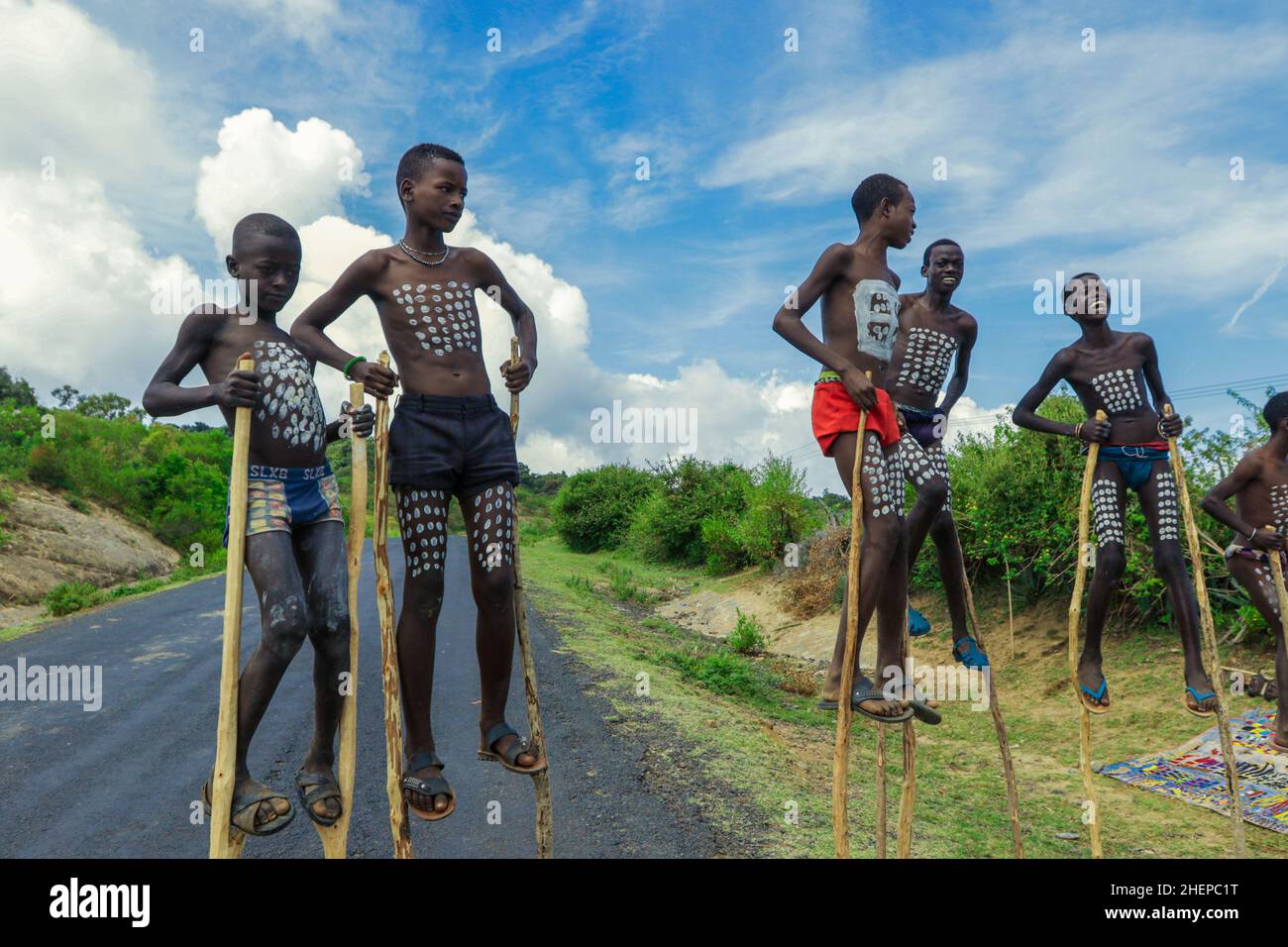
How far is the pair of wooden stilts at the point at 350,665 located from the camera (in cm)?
373

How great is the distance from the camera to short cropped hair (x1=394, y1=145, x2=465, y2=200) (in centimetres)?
439

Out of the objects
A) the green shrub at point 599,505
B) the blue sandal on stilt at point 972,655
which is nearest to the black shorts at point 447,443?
the blue sandal on stilt at point 972,655

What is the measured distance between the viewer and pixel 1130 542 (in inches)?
539

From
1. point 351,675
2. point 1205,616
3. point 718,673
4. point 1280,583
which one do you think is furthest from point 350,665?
point 718,673

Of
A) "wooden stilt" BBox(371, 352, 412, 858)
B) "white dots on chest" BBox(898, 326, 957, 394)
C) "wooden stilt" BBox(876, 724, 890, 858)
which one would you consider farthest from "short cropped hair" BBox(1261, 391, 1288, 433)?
"wooden stilt" BBox(371, 352, 412, 858)

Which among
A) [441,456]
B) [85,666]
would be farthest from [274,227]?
[85,666]

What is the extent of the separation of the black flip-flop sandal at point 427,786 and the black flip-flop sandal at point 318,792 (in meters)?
0.30

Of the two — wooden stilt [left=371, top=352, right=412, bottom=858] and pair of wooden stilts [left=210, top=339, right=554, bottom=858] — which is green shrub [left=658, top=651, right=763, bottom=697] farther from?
wooden stilt [left=371, top=352, right=412, bottom=858]

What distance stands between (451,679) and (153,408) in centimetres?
906

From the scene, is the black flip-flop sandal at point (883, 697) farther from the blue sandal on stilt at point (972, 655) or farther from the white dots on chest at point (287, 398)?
the white dots on chest at point (287, 398)

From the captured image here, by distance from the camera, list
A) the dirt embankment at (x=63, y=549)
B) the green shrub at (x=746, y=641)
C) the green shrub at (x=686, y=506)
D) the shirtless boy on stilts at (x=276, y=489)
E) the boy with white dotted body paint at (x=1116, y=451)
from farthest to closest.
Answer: the green shrub at (x=686, y=506) → the dirt embankment at (x=63, y=549) → the green shrub at (x=746, y=641) → the boy with white dotted body paint at (x=1116, y=451) → the shirtless boy on stilts at (x=276, y=489)

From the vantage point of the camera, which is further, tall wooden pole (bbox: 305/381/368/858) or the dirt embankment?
the dirt embankment

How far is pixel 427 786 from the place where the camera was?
403 cm
